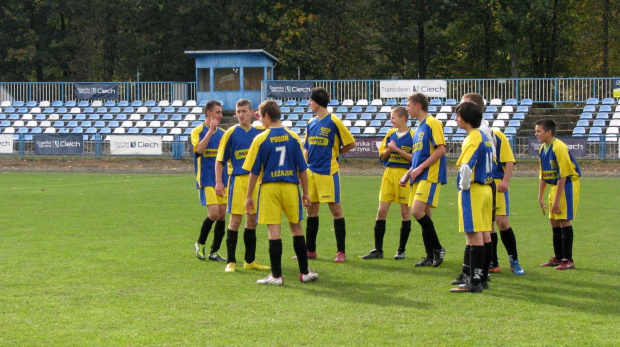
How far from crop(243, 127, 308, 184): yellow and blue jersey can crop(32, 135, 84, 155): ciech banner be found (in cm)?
2416

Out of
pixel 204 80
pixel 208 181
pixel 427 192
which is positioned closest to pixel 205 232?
pixel 208 181

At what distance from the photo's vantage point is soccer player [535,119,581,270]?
29.4 ft

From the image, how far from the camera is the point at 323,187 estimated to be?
9641mm

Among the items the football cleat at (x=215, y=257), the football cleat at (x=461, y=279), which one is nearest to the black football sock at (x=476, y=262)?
the football cleat at (x=461, y=279)

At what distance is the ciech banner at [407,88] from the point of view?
34656 millimetres

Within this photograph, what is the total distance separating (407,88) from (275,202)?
2783 cm

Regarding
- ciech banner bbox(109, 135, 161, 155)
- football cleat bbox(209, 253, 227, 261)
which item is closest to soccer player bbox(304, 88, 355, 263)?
football cleat bbox(209, 253, 227, 261)

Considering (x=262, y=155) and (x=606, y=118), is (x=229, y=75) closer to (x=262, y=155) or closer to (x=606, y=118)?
(x=606, y=118)

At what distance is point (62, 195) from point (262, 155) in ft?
37.6

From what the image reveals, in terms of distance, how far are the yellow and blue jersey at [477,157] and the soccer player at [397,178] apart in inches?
83.0

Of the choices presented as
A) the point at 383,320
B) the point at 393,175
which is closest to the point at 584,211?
the point at 393,175

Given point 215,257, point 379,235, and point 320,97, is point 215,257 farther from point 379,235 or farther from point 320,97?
point 320,97

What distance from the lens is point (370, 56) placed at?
165 ft

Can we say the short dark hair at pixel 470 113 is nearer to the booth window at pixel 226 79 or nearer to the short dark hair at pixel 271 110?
the short dark hair at pixel 271 110
